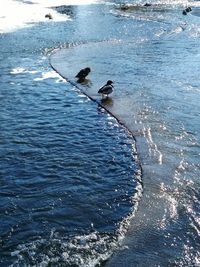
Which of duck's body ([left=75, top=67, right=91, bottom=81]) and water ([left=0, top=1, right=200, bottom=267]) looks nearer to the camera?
water ([left=0, top=1, right=200, bottom=267])

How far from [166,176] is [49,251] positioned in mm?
5077

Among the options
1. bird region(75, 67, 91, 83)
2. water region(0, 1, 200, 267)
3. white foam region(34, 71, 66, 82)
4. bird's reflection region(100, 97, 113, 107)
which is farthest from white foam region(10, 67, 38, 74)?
bird's reflection region(100, 97, 113, 107)

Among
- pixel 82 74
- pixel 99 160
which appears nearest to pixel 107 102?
pixel 82 74

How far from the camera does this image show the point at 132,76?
24.9 m

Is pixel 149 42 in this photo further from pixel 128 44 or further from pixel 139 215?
pixel 139 215

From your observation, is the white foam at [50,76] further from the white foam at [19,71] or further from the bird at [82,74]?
the bird at [82,74]

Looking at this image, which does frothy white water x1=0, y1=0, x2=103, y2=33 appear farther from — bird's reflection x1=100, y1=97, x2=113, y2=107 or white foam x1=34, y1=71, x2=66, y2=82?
bird's reflection x1=100, y1=97, x2=113, y2=107

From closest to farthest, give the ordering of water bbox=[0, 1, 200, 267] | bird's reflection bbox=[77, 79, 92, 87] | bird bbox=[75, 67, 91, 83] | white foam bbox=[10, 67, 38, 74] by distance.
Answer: water bbox=[0, 1, 200, 267] → bird's reflection bbox=[77, 79, 92, 87] → bird bbox=[75, 67, 91, 83] → white foam bbox=[10, 67, 38, 74]

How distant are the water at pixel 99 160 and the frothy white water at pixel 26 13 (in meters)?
11.0

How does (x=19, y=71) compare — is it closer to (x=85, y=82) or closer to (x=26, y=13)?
(x=85, y=82)

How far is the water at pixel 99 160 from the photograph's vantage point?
35.3 feet

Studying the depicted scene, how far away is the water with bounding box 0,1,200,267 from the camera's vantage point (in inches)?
424

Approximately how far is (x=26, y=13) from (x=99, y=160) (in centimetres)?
3835

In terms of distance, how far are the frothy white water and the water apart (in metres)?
11.0
